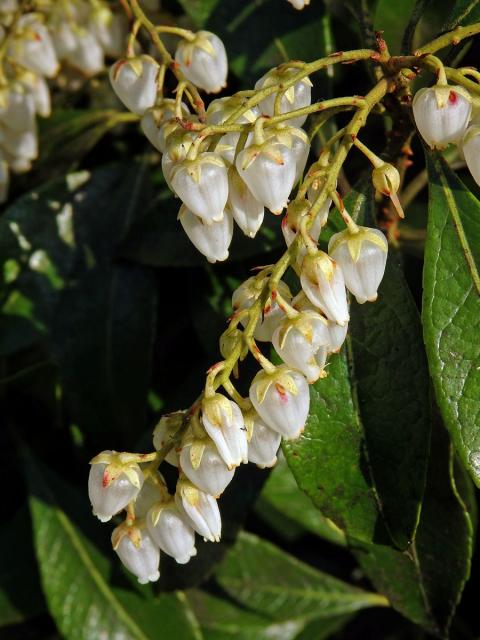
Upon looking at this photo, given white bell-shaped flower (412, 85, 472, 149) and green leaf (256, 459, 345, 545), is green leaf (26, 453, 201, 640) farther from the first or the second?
white bell-shaped flower (412, 85, 472, 149)

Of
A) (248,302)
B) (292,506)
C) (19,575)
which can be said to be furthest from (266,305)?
(19,575)

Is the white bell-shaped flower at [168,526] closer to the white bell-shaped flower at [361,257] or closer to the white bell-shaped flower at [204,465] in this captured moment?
the white bell-shaped flower at [204,465]

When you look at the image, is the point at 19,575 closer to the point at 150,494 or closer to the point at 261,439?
the point at 150,494

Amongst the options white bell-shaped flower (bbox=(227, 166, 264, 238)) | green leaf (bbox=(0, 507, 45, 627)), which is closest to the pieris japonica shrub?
white bell-shaped flower (bbox=(227, 166, 264, 238))

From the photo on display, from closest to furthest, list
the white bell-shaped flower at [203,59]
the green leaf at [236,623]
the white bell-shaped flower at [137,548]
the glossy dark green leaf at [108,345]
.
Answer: the white bell-shaped flower at [137,548]
the white bell-shaped flower at [203,59]
the glossy dark green leaf at [108,345]
the green leaf at [236,623]

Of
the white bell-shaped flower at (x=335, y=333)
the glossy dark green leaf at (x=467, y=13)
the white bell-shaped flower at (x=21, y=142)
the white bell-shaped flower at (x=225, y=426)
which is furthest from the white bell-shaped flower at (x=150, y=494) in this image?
the white bell-shaped flower at (x=21, y=142)
